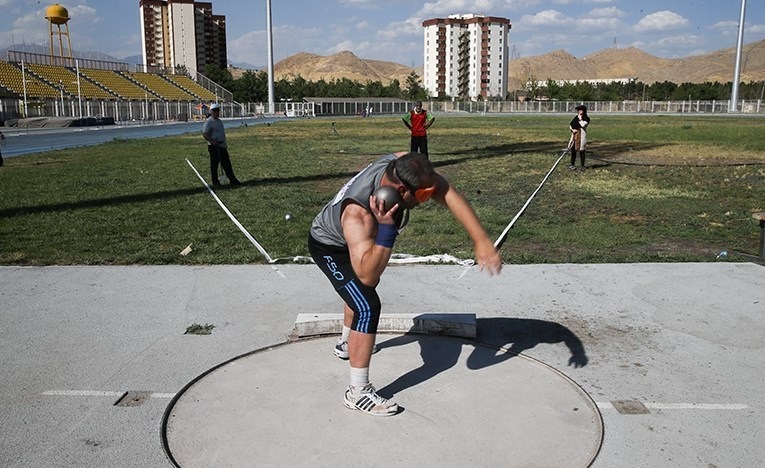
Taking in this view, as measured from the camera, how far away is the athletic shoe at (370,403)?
4.12 meters

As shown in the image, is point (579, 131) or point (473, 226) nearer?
point (473, 226)

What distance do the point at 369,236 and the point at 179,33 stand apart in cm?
15045

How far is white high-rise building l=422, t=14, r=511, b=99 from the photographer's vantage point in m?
165

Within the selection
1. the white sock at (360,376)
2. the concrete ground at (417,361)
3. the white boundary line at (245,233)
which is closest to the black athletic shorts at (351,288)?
the white sock at (360,376)

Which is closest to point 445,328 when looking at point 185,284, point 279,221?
point 185,284

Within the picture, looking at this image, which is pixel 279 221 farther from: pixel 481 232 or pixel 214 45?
pixel 214 45

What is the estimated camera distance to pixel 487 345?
532 cm

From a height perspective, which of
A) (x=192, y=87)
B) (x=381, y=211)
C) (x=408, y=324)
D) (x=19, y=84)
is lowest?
(x=408, y=324)

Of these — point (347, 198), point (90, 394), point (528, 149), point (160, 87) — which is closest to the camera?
point (347, 198)

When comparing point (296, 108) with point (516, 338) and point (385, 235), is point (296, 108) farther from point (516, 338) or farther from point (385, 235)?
point (385, 235)

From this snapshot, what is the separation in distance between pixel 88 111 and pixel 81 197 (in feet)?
150

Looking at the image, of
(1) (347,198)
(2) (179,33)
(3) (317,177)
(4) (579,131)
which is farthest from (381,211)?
(2) (179,33)

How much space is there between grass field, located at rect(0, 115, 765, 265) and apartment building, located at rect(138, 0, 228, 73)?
127 meters

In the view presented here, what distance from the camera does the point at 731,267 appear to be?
7.64 metres
